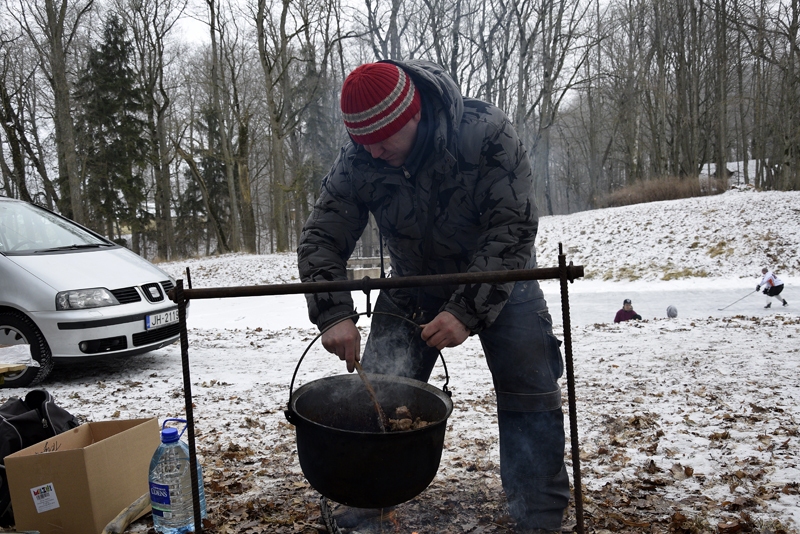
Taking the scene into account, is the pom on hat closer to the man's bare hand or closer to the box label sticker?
the man's bare hand

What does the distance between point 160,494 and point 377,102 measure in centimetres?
203

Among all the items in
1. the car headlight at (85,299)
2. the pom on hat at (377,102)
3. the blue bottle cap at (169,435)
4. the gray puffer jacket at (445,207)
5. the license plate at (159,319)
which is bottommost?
the blue bottle cap at (169,435)

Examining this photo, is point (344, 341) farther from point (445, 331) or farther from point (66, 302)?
point (66, 302)

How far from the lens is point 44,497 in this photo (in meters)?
2.55

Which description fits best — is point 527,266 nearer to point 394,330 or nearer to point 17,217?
point 394,330

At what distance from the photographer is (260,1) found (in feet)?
70.3

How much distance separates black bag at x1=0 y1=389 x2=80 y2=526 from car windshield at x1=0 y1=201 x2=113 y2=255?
2892 millimetres

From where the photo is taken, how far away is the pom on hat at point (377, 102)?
215cm

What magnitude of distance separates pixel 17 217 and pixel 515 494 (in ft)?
18.8

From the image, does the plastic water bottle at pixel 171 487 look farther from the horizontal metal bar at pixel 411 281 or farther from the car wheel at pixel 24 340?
the car wheel at pixel 24 340

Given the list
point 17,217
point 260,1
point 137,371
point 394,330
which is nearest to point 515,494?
point 394,330

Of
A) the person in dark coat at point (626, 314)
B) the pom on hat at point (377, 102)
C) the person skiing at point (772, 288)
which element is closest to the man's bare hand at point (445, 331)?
the pom on hat at point (377, 102)

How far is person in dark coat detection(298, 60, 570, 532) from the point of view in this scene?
2193mm

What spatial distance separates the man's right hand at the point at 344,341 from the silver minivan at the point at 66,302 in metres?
3.76
